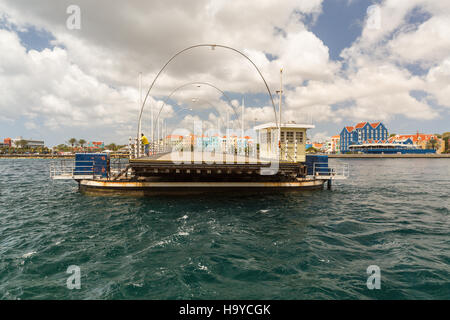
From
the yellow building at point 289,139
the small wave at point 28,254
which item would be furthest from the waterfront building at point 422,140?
the small wave at point 28,254

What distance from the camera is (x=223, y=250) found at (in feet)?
26.1

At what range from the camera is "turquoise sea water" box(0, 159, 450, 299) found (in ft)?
18.4

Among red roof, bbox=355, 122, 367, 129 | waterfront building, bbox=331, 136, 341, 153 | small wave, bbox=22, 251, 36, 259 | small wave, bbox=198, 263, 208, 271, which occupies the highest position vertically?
red roof, bbox=355, 122, 367, 129

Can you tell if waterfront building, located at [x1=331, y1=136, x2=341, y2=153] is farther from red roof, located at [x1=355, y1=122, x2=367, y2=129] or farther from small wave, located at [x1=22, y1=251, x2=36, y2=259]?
small wave, located at [x1=22, y1=251, x2=36, y2=259]

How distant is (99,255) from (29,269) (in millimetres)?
1822

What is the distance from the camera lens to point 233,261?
711cm

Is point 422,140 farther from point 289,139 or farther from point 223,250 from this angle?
point 223,250

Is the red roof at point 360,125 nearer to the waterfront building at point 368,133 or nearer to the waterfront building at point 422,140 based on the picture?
the waterfront building at point 368,133

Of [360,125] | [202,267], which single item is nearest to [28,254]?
[202,267]

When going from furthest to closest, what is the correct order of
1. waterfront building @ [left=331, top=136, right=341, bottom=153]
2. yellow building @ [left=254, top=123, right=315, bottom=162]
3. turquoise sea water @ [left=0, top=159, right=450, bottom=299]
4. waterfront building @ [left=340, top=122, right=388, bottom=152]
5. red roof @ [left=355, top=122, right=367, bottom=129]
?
waterfront building @ [left=331, top=136, right=341, bottom=153], red roof @ [left=355, top=122, right=367, bottom=129], waterfront building @ [left=340, top=122, right=388, bottom=152], yellow building @ [left=254, top=123, right=315, bottom=162], turquoise sea water @ [left=0, top=159, right=450, bottom=299]

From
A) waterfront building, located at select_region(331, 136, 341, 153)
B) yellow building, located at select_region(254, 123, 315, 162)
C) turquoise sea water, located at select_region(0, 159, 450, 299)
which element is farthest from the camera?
waterfront building, located at select_region(331, 136, 341, 153)

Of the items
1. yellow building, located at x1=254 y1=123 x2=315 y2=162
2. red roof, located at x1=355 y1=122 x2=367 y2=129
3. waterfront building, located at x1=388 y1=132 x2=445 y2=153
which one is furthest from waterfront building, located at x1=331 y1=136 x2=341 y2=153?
yellow building, located at x1=254 y1=123 x2=315 y2=162

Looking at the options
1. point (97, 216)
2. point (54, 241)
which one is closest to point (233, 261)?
point (54, 241)
